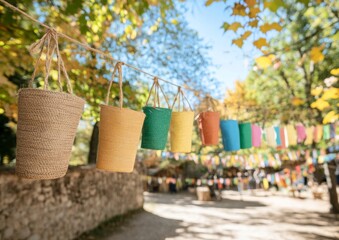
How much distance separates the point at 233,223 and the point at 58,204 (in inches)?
209

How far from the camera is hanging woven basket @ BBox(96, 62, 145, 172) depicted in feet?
3.90

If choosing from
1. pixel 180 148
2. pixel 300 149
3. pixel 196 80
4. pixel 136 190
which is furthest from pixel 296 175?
pixel 180 148

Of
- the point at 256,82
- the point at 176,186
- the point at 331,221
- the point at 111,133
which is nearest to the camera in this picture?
the point at 111,133

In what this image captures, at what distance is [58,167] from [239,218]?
9.00m

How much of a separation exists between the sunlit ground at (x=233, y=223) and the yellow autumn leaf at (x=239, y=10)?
5.63 metres

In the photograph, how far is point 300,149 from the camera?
9.45 metres

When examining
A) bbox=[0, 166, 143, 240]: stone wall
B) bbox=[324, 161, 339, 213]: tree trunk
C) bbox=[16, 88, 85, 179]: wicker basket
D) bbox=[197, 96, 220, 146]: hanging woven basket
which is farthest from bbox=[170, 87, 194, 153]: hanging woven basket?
bbox=[324, 161, 339, 213]: tree trunk

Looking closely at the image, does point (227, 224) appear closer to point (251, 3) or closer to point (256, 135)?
point (256, 135)

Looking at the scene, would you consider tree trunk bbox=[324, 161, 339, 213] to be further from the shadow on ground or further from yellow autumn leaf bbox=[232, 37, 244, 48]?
yellow autumn leaf bbox=[232, 37, 244, 48]

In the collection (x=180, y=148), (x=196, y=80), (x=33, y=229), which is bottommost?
(x=33, y=229)

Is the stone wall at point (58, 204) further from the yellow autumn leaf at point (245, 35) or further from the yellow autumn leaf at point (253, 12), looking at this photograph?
the yellow autumn leaf at point (253, 12)

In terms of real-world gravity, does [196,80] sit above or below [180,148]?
above

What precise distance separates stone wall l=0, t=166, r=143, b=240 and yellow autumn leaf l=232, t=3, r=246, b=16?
419cm

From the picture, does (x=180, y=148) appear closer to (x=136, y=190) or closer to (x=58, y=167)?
(x=58, y=167)
